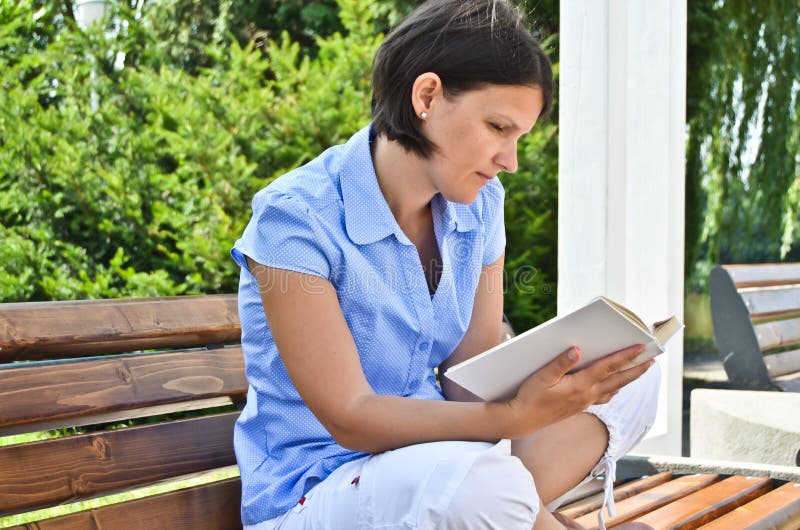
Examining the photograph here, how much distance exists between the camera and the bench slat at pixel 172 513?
1.55 m

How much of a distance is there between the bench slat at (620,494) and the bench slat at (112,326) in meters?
0.84

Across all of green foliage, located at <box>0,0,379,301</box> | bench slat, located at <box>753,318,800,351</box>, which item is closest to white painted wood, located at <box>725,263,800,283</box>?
bench slat, located at <box>753,318,800,351</box>

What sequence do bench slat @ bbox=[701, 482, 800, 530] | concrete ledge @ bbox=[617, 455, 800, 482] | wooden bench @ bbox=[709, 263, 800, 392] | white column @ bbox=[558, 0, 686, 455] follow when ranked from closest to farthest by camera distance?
bench slat @ bbox=[701, 482, 800, 530] → concrete ledge @ bbox=[617, 455, 800, 482] → white column @ bbox=[558, 0, 686, 455] → wooden bench @ bbox=[709, 263, 800, 392]

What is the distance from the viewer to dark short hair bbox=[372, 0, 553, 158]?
1.68 m

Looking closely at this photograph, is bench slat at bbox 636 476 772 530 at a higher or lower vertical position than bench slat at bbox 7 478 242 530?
lower

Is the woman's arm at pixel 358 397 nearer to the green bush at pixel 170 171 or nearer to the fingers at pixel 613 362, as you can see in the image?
the fingers at pixel 613 362

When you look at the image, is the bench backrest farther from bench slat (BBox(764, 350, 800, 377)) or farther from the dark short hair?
bench slat (BBox(764, 350, 800, 377))

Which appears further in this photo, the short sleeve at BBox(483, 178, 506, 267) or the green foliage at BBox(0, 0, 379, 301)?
the green foliage at BBox(0, 0, 379, 301)

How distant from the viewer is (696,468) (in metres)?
2.52

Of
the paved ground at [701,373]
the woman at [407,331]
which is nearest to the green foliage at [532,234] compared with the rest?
the paved ground at [701,373]

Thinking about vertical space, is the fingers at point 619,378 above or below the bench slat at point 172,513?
above

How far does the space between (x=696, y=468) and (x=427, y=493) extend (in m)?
1.32

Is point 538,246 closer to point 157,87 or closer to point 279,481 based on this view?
point 157,87

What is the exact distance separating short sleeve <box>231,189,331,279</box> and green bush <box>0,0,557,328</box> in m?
2.97
